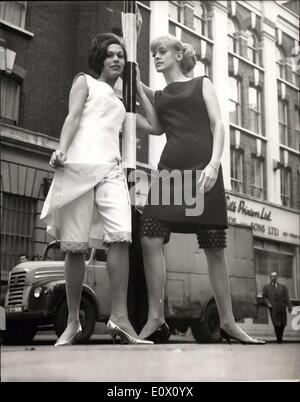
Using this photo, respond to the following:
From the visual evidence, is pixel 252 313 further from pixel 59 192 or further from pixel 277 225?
pixel 59 192

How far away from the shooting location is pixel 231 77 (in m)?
2.81

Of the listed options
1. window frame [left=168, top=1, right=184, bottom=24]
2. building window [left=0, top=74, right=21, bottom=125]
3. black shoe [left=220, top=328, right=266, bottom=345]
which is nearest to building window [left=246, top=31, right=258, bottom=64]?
window frame [left=168, top=1, right=184, bottom=24]

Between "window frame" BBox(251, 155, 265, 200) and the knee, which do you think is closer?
the knee

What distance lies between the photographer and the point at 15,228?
7.27ft

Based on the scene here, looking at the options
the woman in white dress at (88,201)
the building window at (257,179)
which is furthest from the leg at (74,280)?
the building window at (257,179)

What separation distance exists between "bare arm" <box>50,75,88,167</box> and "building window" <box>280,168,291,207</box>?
1.10 m

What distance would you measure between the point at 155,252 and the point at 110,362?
762 mm

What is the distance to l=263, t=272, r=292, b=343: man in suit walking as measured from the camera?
253 centimetres

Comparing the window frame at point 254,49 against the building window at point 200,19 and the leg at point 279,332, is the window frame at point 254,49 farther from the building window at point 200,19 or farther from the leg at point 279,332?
the leg at point 279,332

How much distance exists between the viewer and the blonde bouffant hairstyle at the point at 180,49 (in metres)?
2.62

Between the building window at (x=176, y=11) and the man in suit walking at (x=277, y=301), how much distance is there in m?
1.38

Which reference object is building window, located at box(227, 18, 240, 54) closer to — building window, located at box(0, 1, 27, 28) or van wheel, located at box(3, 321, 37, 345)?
building window, located at box(0, 1, 27, 28)
